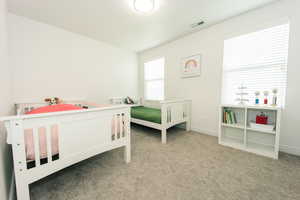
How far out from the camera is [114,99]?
3398 millimetres

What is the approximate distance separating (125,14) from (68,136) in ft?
6.93

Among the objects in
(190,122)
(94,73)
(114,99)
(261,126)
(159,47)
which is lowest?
(190,122)

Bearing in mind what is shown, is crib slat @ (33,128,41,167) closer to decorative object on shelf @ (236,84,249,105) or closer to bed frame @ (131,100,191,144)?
bed frame @ (131,100,191,144)

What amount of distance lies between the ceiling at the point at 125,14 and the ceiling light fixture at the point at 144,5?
95 mm

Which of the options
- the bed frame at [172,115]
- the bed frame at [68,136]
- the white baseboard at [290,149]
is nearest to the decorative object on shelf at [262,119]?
the white baseboard at [290,149]

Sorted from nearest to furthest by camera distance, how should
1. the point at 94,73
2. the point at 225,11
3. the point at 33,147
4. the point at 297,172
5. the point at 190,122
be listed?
the point at 33,147, the point at 297,172, the point at 225,11, the point at 190,122, the point at 94,73

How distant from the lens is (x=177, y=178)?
4.09ft

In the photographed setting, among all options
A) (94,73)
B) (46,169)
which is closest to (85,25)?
(94,73)

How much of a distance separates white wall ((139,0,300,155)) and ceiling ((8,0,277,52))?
194 millimetres

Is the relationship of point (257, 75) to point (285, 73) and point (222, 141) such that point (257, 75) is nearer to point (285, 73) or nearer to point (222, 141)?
point (285, 73)

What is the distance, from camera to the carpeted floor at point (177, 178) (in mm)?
1040

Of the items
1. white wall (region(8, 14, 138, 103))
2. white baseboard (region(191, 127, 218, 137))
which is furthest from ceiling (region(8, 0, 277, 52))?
white baseboard (region(191, 127, 218, 137))

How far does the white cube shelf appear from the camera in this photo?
170 centimetres

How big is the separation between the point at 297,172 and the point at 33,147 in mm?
2757
